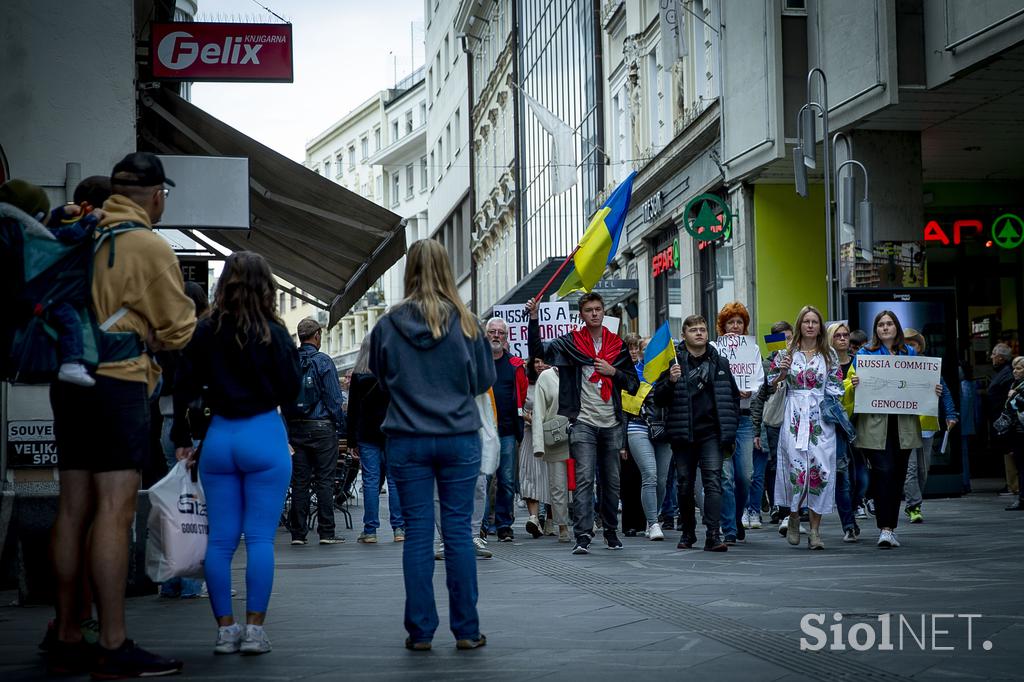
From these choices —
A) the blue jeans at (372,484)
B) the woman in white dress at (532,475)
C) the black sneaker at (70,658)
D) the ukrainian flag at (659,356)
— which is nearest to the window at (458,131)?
the woman in white dress at (532,475)

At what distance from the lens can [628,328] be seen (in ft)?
113

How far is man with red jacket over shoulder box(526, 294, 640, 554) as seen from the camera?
1194 cm

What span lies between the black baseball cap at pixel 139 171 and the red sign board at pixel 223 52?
6.79 metres

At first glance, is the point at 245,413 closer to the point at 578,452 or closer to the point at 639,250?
the point at 578,452

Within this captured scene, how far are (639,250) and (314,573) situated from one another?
22325mm

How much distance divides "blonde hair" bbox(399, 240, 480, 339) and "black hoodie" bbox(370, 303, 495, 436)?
3 cm

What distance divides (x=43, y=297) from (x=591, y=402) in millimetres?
6660

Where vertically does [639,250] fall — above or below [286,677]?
above

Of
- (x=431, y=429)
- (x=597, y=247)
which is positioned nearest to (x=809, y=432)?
(x=597, y=247)

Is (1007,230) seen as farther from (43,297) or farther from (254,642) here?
(43,297)

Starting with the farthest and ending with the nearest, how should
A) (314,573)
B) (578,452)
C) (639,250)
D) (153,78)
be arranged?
(639,250) < (153,78) < (578,452) < (314,573)

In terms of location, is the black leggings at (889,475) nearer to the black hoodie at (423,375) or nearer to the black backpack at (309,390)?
the black backpack at (309,390)

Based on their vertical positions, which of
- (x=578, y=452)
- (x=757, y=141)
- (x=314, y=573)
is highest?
(x=757, y=141)

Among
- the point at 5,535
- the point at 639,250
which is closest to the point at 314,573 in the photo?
the point at 5,535
